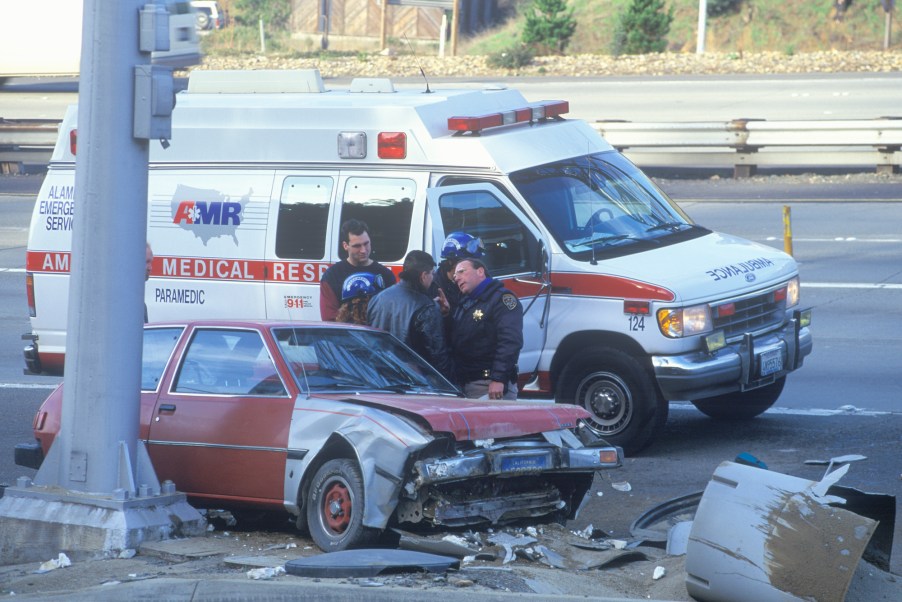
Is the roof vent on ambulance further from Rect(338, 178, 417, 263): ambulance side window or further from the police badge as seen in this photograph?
the police badge

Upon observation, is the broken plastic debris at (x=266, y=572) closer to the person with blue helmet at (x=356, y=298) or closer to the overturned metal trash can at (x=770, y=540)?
the overturned metal trash can at (x=770, y=540)

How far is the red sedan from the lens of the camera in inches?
267

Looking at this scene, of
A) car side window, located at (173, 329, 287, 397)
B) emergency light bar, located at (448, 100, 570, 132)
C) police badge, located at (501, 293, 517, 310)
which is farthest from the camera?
emergency light bar, located at (448, 100, 570, 132)

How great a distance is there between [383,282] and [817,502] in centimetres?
445

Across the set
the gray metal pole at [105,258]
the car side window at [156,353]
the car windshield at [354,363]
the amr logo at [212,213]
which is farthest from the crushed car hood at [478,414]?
the amr logo at [212,213]

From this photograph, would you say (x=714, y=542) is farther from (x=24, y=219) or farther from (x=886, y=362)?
(x=24, y=219)

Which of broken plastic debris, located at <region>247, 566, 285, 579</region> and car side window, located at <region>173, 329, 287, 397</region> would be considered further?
car side window, located at <region>173, 329, 287, 397</region>

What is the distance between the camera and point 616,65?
39656 millimetres

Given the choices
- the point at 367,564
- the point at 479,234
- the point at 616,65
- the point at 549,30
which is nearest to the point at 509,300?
the point at 479,234

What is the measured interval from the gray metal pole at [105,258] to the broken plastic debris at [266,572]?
47.0 inches

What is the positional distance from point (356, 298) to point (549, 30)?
3644 centimetres

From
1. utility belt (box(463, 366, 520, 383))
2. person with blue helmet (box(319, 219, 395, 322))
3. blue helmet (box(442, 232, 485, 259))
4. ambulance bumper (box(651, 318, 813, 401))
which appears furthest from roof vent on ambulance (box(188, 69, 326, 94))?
ambulance bumper (box(651, 318, 813, 401))

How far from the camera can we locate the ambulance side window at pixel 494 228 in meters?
9.71

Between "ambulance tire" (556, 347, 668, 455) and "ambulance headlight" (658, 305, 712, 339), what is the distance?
36cm
